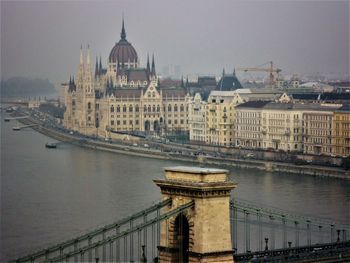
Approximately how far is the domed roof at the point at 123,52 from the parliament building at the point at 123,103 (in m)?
2.75

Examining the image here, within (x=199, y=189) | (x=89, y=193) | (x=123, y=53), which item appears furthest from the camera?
(x=123, y=53)

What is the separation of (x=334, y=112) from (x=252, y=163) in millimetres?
2474

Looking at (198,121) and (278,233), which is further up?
(198,121)

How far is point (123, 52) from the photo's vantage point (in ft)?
198

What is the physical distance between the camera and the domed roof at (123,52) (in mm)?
59719

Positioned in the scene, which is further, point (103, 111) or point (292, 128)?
point (103, 111)

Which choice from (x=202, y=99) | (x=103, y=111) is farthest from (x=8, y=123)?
(x=202, y=99)

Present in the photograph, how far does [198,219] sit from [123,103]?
36.2 metres

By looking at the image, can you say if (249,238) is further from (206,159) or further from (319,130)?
(206,159)

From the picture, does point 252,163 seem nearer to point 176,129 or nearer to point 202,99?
point 202,99

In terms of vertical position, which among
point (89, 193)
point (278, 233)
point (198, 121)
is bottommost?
point (89, 193)

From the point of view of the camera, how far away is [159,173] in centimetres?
3178

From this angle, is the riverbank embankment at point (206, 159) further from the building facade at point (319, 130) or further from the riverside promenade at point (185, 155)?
the building facade at point (319, 130)

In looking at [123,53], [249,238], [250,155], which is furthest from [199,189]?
[123,53]
